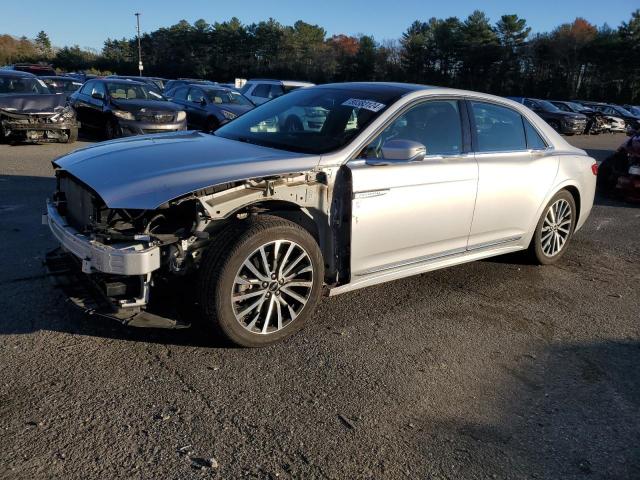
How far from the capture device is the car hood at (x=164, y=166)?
322 centimetres

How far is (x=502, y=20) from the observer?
59.9m

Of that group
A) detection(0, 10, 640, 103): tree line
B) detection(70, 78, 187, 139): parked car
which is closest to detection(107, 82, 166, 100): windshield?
detection(70, 78, 187, 139): parked car

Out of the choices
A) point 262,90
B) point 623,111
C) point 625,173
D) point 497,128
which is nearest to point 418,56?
point 623,111

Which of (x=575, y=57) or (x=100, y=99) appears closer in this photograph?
(x=100, y=99)

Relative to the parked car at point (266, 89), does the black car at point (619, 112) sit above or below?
below

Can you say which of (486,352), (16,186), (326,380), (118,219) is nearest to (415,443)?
(326,380)

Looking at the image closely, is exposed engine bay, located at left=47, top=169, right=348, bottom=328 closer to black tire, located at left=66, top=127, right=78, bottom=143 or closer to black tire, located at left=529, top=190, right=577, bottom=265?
black tire, located at left=529, top=190, right=577, bottom=265

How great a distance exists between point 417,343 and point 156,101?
11055mm

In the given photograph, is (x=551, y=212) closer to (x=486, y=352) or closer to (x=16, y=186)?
(x=486, y=352)

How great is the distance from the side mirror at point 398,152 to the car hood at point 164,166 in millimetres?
498

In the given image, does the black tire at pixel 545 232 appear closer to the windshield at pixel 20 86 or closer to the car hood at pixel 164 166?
the car hood at pixel 164 166

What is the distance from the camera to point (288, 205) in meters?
3.74

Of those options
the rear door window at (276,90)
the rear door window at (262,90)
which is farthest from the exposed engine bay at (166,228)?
the rear door window at (262,90)

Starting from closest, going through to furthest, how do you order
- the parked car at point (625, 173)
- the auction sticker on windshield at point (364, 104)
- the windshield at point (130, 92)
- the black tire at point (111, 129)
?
1. the auction sticker on windshield at point (364, 104)
2. the parked car at point (625, 173)
3. the black tire at point (111, 129)
4. the windshield at point (130, 92)
